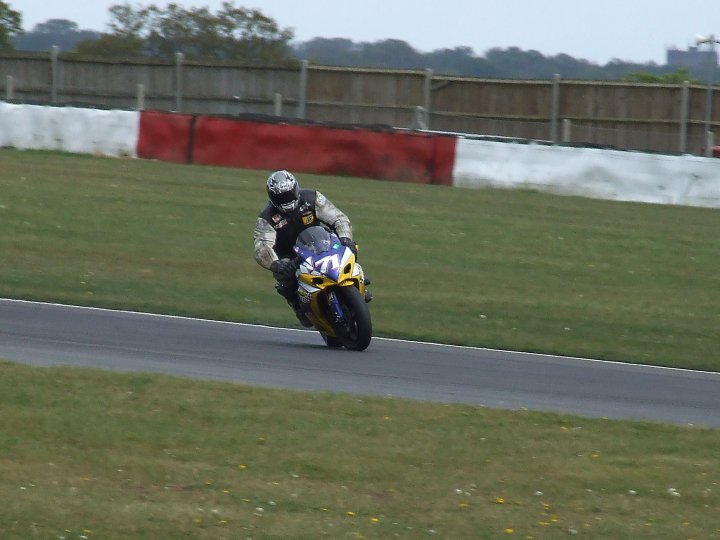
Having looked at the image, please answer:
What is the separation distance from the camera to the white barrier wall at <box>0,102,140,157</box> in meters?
25.2

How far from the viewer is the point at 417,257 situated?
16.3m

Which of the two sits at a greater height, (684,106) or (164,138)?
(684,106)

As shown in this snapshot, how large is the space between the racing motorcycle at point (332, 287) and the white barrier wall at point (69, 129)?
15.6m

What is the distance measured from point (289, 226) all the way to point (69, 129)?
16.0 metres

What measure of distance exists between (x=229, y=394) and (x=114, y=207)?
11517mm

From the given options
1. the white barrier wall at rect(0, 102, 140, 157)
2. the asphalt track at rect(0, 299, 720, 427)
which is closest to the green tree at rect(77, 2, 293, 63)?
the white barrier wall at rect(0, 102, 140, 157)

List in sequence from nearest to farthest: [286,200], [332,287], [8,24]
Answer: [332,287]
[286,200]
[8,24]

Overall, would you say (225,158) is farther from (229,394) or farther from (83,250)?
(229,394)

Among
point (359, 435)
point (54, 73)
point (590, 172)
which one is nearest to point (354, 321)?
point (359, 435)

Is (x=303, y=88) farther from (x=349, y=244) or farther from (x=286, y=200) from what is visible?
(x=349, y=244)

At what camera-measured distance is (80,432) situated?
6.64m

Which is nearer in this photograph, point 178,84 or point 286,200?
point 286,200

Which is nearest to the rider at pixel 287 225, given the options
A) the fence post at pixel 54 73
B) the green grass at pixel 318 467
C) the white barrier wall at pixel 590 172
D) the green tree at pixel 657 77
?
the green grass at pixel 318 467

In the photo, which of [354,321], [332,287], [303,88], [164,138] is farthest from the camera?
[303,88]
